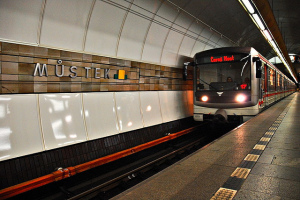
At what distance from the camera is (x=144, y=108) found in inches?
291

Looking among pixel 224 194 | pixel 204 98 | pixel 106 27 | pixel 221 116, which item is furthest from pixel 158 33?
pixel 224 194

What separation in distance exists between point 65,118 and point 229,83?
19.7ft

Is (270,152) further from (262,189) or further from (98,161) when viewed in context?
(98,161)

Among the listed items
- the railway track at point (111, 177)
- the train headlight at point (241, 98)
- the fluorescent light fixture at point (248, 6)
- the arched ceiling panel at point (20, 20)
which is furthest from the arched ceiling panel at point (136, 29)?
the train headlight at point (241, 98)

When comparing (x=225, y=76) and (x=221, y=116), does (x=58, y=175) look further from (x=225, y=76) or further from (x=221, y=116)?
(x=225, y=76)

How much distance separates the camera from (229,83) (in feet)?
27.3

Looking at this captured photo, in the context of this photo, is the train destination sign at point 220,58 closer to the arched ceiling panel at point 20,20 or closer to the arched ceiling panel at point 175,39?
the arched ceiling panel at point 175,39

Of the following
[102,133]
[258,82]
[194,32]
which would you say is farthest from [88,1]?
[258,82]

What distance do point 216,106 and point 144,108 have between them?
2.94m

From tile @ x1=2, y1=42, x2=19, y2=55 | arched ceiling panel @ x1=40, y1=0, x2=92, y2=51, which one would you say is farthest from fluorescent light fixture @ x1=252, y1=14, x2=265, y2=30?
tile @ x1=2, y1=42, x2=19, y2=55

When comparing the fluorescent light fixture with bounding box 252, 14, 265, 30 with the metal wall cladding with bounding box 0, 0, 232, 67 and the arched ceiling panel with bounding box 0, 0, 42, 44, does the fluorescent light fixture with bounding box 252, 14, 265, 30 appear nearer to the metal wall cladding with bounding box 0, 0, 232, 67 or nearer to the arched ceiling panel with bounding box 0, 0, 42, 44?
the metal wall cladding with bounding box 0, 0, 232, 67

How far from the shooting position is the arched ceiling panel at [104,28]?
554 centimetres

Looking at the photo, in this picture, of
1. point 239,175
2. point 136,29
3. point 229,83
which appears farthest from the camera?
point 229,83

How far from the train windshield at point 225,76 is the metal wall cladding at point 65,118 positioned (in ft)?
8.16
